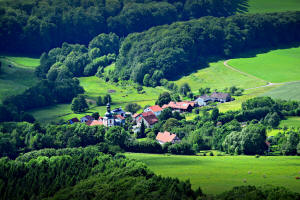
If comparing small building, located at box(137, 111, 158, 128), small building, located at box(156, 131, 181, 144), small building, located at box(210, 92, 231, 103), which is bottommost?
small building, located at box(156, 131, 181, 144)

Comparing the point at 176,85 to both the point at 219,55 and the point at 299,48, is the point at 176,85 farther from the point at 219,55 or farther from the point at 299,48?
the point at 299,48

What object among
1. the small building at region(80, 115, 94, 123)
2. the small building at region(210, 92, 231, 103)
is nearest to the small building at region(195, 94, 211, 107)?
the small building at region(210, 92, 231, 103)

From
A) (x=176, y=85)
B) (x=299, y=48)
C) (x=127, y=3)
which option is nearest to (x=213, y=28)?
(x=299, y=48)

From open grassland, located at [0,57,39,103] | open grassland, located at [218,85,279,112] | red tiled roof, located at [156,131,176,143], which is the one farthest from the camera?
open grassland, located at [0,57,39,103]

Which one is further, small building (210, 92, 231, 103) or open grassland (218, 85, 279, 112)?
small building (210, 92, 231, 103)

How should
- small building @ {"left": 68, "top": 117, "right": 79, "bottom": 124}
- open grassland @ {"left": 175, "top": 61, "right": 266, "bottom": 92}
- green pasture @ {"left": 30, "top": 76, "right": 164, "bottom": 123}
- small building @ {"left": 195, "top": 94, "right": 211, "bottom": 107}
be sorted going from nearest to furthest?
1. small building @ {"left": 68, "top": 117, "right": 79, "bottom": 124}
2. green pasture @ {"left": 30, "top": 76, "right": 164, "bottom": 123}
3. small building @ {"left": 195, "top": 94, "right": 211, "bottom": 107}
4. open grassland @ {"left": 175, "top": 61, "right": 266, "bottom": 92}

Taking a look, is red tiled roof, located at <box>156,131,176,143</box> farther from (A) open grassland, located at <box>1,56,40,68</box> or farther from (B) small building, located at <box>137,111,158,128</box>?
(A) open grassland, located at <box>1,56,40,68</box>

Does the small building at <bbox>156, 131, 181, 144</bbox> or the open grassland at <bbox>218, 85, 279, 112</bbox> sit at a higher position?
the open grassland at <bbox>218, 85, 279, 112</bbox>

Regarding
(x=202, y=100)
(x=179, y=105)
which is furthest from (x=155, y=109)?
(x=202, y=100)
